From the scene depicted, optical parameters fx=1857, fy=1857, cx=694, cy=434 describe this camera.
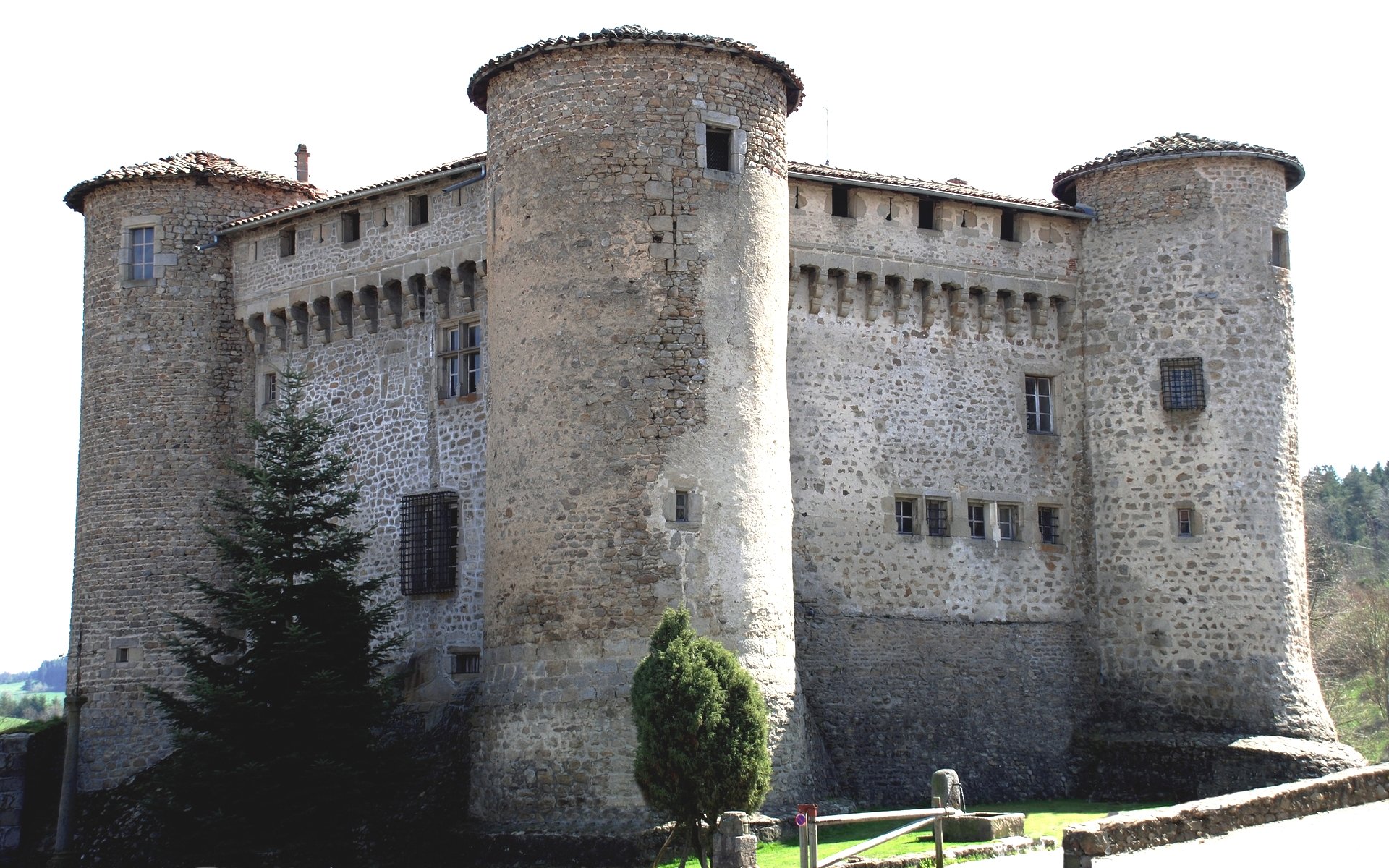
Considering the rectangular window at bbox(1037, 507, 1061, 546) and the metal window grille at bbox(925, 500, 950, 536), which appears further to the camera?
the rectangular window at bbox(1037, 507, 1061, 546)

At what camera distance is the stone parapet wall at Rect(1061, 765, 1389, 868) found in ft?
54.6

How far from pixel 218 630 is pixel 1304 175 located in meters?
Answer: 19.0

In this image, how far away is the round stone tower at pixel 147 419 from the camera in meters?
31.0

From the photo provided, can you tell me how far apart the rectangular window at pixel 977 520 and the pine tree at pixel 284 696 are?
952cm

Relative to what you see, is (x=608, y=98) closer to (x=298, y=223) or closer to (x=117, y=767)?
(x=298, y=223)

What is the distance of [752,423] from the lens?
970 inches

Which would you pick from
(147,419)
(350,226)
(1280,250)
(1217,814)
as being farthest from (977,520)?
(147,419)

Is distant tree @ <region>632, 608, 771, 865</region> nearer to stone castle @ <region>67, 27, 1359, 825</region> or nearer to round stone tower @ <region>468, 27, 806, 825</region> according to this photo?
round stone tower @ <region>468, 27, 806, 825</region>

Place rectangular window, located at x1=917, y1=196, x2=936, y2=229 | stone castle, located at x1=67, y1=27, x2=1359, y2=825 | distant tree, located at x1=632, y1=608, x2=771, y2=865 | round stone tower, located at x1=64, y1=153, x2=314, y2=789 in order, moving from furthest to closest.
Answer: round stone tower, located at x1=64, y1=153, x2=314, y2=789, rectangular window, located at x1=917, y1=196, x2=936, y2=229, stone castle, located at x1=67, y1=27, x2=1359, y2=825, distant tree, located at x1=632, y1=608, x2=771, y2=865

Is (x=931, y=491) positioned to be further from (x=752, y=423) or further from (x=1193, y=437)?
(x=752, y=423)

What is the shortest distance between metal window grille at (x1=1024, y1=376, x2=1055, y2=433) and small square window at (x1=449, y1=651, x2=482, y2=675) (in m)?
10.0

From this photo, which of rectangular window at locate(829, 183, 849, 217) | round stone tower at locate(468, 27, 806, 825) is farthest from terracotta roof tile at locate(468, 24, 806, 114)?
rectangular window at locate(829, 183, 849, 217)

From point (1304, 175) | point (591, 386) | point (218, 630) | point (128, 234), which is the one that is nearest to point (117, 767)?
point (218, 630)

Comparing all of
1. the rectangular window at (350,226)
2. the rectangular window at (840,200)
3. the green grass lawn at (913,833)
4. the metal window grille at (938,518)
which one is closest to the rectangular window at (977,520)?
the metal window grille at (938,518)
